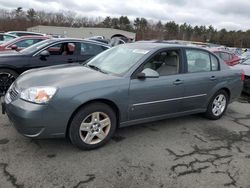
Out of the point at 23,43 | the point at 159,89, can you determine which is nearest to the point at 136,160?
the point at 159,89

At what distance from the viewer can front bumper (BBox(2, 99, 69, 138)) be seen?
3258 millimetres

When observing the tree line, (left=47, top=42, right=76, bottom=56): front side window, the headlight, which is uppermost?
the tree line

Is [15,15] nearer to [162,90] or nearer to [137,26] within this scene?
[137,26]

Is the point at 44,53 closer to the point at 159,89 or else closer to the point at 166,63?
the point at 166,63

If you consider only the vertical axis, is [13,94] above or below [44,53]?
below

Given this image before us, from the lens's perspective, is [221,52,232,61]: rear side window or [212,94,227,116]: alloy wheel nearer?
[212,94,227,116]: alloy wheel

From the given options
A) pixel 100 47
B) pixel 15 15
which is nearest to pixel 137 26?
pixel 15 15

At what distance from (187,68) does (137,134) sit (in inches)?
59.7

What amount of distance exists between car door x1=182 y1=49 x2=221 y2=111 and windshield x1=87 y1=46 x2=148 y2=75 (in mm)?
981

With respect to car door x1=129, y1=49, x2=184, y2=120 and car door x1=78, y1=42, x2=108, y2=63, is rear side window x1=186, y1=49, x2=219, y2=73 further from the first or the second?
car door x1=78, y1=42, x2=108, y2=63

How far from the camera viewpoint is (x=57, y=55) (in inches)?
270

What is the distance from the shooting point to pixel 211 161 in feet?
12.1

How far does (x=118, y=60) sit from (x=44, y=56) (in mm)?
2896

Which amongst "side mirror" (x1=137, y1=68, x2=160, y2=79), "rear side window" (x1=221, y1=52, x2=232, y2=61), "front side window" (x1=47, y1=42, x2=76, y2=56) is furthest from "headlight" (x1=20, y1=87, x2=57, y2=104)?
"rear side window" (x1=221, y1=52, x2=232, y2=61)
